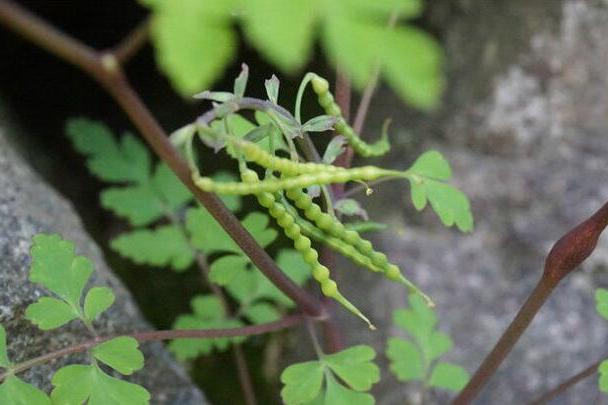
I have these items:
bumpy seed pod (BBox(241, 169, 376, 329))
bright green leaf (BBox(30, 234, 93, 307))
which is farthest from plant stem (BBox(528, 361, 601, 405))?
bright green leaf (BBox(30, 234, 93, 307))

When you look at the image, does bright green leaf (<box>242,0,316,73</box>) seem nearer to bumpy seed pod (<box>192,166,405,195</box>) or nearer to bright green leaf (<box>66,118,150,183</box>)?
bumpy seed pod (<box>192,166,405,195</box>)

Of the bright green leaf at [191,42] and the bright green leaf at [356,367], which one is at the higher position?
the bright green leaf at [191,42]

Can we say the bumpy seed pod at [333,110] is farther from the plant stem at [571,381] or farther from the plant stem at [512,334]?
the plant stem at [571,381]

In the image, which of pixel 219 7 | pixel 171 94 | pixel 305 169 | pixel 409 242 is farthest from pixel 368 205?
pixel 219 7

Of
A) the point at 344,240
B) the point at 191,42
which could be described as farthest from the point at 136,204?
the point at 191,42

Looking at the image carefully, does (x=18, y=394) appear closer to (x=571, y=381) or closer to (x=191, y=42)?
(x=191, y=42)

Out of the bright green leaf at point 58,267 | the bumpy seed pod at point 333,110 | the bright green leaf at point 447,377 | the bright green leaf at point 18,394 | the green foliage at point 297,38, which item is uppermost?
the green foliage at point 297,38

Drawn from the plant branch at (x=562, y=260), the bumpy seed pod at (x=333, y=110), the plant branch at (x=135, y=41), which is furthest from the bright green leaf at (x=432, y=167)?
the plant branch at (x=135, y=41)
